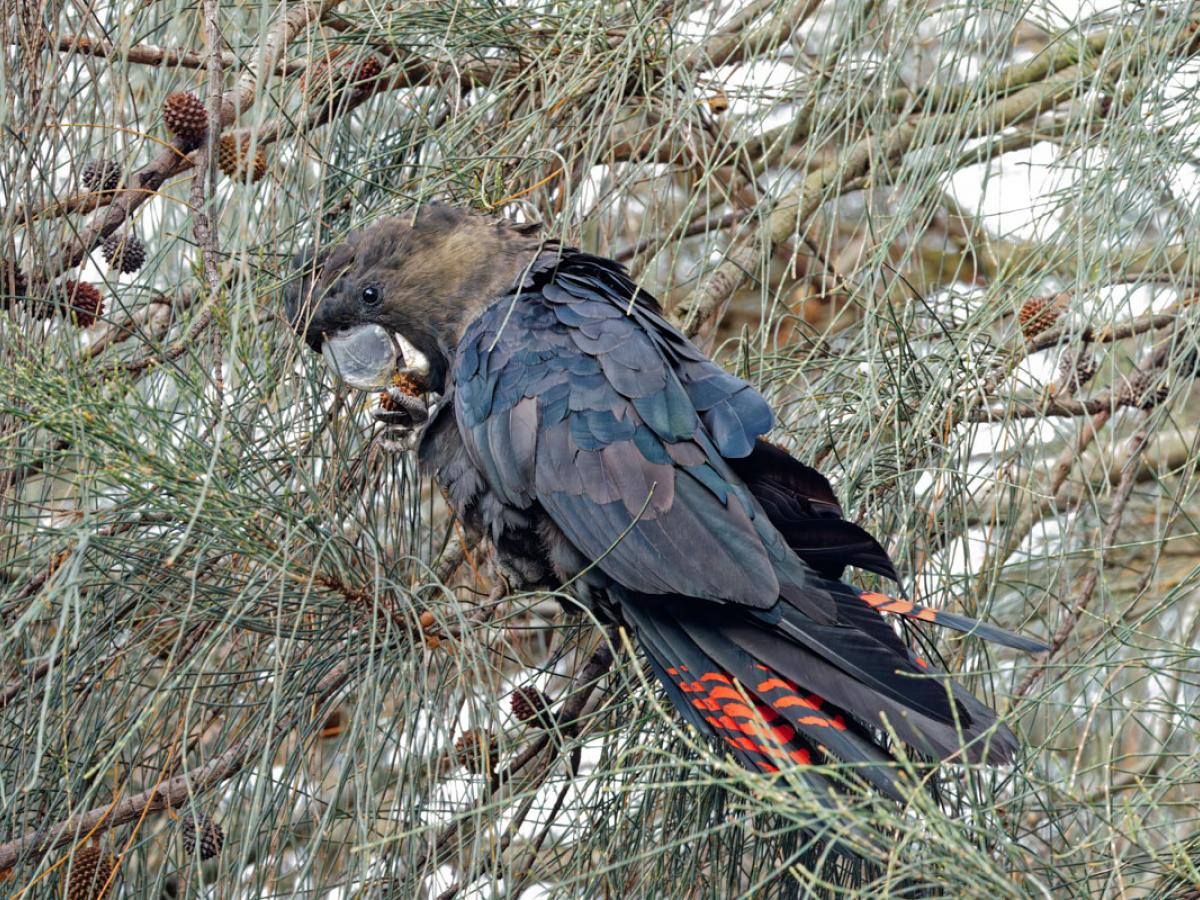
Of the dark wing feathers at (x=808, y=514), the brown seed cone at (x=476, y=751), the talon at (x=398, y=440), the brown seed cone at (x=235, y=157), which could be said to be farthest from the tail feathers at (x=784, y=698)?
the brown seed cone at (x=235, y=157)

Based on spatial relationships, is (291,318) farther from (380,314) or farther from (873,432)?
(873,432)

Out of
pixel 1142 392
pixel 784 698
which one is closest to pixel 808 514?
pixel 784 698

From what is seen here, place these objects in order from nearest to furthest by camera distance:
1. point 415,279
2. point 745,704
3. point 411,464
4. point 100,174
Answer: point 745,704, point 100,174, point 411,464, point 415,279

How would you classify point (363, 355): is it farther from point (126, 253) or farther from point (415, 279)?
point (126, 253)

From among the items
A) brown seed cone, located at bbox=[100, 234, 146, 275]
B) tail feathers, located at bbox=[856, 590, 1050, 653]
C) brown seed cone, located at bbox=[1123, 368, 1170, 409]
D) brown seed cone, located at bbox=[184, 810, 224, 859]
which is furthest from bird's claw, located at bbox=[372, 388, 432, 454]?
brown seed cone, located at bbox=[1123, 368, 1170, 409]

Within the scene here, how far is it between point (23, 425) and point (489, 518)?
73cm

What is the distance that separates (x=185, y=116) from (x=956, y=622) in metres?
1.22

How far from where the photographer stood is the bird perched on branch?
1.58 metres

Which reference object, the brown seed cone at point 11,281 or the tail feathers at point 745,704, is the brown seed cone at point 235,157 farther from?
the tail feathers at point 745,704

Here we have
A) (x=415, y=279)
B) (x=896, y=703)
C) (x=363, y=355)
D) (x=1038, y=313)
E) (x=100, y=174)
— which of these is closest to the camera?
(x=896, y=703)

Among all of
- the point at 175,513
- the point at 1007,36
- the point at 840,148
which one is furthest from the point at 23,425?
the point at 1007,36

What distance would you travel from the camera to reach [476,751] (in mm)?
1504

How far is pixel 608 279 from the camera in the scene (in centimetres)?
209

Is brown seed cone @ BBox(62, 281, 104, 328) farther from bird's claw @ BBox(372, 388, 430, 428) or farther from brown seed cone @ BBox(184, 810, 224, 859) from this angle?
brown seed cone @ BBox(184, 810, 224, 859)
